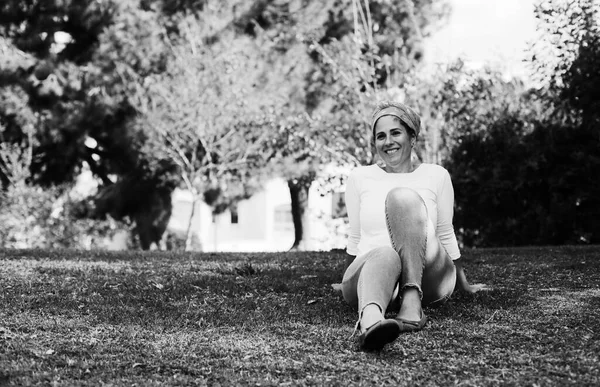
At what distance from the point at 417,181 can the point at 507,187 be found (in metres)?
6.43

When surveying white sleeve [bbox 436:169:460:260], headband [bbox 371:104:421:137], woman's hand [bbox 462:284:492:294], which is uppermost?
headband [bbox 371:104:421:137]

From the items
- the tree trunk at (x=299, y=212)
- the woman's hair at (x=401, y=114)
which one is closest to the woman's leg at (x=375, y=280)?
the woman's hair at (x=401, y=114)

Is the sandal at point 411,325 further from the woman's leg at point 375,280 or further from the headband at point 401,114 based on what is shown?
the headband at point 401,114

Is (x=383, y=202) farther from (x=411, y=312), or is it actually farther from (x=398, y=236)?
(x=411, y=312)

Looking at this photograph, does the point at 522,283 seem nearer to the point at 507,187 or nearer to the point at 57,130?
the point at 507,187

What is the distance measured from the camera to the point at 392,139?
3.63 metres

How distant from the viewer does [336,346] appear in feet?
9.87

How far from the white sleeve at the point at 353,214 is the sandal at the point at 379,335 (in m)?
0.85

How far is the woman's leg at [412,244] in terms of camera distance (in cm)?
322

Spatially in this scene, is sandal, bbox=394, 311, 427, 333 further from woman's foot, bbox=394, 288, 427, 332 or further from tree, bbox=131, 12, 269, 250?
tree, bbox=131, 12, 269, 250

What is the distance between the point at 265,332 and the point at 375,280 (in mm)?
539

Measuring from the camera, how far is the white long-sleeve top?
3.58 m

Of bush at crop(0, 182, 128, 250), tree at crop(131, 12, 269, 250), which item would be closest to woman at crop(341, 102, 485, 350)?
tree at crop(131, 12, 269, 250)

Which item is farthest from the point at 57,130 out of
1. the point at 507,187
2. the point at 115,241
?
the point at 507,187
